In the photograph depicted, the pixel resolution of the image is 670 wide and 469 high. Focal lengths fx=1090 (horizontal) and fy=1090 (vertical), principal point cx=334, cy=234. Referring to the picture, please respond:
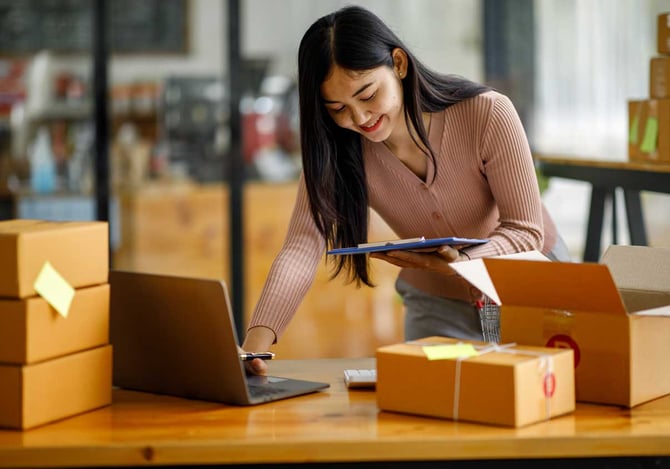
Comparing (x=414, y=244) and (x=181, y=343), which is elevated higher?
(x=414, y=244)

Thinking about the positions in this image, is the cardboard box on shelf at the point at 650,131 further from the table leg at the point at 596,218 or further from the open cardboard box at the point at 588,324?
the open cardboard box at the point at 588,324

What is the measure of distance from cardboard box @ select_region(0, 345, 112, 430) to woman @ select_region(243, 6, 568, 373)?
0.43m

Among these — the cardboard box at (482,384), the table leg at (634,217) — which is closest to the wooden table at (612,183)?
the table leg at (634,217)

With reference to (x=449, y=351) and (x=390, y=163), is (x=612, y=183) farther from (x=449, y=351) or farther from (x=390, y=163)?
(x=449, y=351)

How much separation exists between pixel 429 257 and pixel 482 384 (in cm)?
52

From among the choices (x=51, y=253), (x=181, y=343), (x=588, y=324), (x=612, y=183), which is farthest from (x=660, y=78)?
(x=51, y=253)

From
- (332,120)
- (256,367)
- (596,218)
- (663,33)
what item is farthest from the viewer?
(596,218)

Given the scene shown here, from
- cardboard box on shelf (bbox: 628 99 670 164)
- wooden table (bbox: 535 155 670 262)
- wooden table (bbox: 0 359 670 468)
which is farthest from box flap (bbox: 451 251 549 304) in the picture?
cardboard box on shelf (bbox: 628 99 670 164)

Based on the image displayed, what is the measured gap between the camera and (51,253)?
1.71m

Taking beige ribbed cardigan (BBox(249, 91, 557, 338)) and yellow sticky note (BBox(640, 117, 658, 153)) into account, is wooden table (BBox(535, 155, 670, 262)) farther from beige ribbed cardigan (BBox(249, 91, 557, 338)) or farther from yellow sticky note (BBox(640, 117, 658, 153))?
beige ribbed cardigan (BBox(249, 91, 557, 338))

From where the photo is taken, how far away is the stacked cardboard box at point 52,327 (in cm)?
166

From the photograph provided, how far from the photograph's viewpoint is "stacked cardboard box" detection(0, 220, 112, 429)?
1.66 m

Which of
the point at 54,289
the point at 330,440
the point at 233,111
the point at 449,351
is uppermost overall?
the point at 233,111

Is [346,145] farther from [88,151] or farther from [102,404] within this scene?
[88,151]
